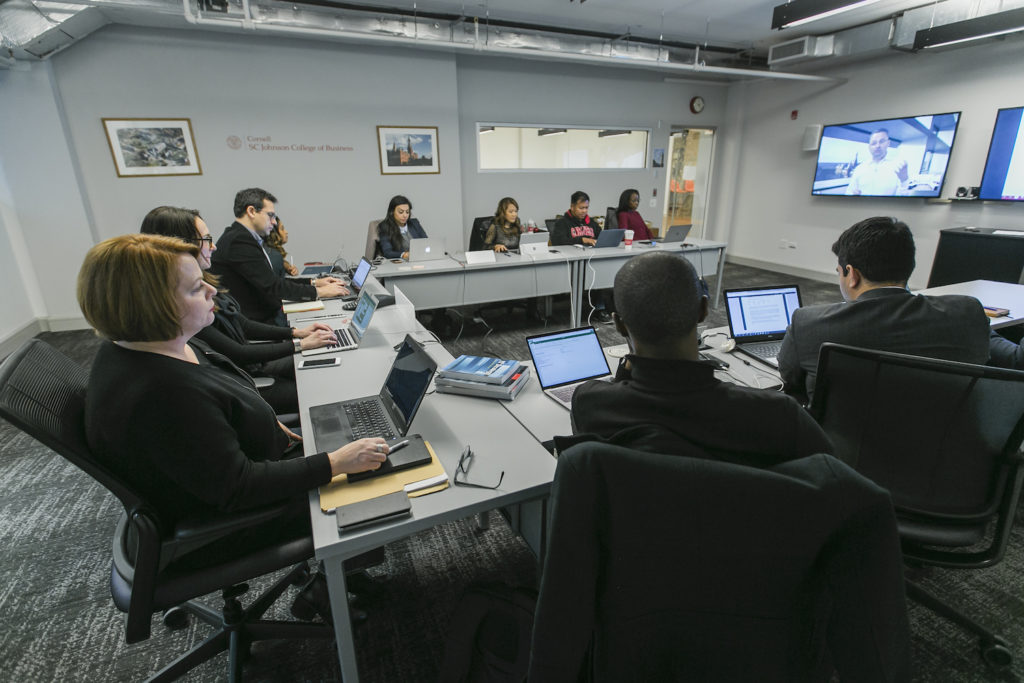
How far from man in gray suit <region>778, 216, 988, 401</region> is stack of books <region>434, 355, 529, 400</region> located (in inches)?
37.6

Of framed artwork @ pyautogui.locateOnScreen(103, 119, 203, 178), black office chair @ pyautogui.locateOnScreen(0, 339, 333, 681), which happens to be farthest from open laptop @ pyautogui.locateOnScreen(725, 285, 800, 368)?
framed artwork @ pyautogui.locateOnScreen(103, 119, 203, 178)

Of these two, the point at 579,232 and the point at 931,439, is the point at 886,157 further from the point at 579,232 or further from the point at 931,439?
the point at 931,439

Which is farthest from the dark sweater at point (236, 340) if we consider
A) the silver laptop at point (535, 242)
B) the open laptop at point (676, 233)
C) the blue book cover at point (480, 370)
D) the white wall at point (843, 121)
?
the white wall at point (843, 121)

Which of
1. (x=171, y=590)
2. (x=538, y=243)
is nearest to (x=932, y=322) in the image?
(x=171, y=590)

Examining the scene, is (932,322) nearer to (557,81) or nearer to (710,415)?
(710,415)

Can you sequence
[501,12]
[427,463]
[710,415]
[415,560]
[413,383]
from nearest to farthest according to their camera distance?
[710,415] < [427,463] < [413,383] < [415,560] < [501,12]

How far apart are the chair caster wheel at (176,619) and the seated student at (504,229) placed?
3.86m

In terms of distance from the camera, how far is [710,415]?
0.81m

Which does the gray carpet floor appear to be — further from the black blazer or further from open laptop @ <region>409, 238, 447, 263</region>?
open laptop @ <region>409, 238, 447, 263</region>

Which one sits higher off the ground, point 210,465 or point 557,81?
point 557,81

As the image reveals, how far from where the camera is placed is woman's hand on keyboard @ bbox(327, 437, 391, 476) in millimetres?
1229

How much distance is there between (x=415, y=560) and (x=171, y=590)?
0.92 m

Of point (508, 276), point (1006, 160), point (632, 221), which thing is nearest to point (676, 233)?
point (632, 221)

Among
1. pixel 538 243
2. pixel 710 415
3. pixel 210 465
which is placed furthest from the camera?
pixel 538 243
